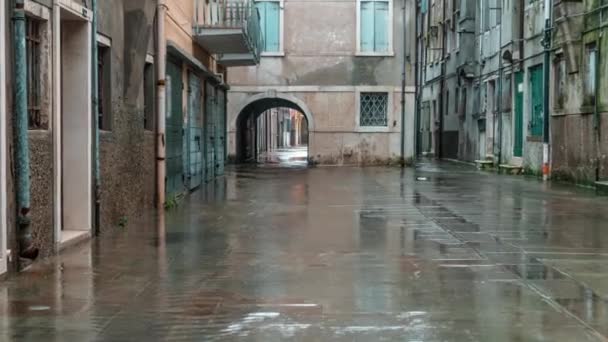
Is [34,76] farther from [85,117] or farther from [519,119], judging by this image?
[519,119]

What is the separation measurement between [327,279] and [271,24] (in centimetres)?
2448

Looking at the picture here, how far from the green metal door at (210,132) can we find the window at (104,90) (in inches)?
400

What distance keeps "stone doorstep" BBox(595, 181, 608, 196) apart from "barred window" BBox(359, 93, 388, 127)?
12951 millimetres

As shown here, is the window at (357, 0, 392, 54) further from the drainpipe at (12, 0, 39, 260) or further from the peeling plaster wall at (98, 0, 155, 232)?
the drainpipe at (12, 0, 39, 260)

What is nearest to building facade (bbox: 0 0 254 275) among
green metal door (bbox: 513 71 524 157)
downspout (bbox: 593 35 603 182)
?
downspout (bbox: 593 35 603 182)

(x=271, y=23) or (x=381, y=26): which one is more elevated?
(x=271, y=23)

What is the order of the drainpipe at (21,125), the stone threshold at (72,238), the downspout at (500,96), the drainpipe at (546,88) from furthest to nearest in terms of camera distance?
1. the downspout at (500,96)
2. the drainpipe at (546,88)
3. the stone threshold at (72,238)
4. the drainpipe at (21,125)

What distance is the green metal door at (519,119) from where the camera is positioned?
2725cm

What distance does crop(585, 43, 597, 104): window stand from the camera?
2020 centimetres

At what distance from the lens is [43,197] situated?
847cm

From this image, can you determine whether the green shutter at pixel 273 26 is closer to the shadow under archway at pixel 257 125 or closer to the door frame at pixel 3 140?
the shadow under archway at pixel 257 125

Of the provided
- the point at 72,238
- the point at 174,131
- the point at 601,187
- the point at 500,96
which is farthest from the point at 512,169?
the point at 72,238

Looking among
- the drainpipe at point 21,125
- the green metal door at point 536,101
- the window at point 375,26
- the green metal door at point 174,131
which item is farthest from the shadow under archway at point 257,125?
the drainpipe at point 21,125

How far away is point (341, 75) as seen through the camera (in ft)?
102
